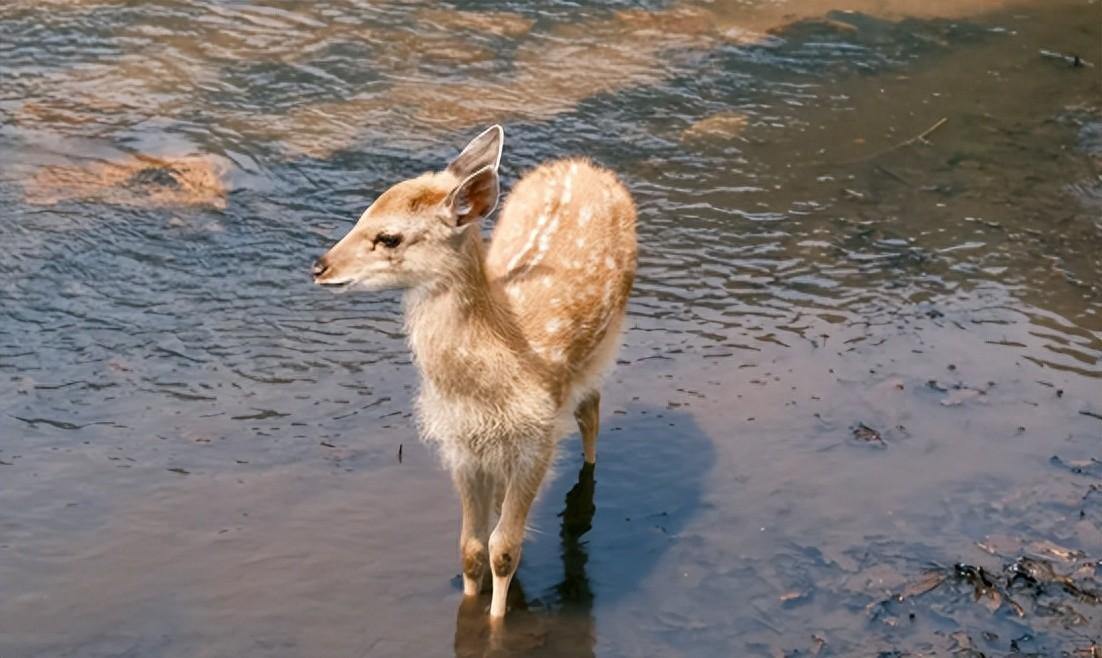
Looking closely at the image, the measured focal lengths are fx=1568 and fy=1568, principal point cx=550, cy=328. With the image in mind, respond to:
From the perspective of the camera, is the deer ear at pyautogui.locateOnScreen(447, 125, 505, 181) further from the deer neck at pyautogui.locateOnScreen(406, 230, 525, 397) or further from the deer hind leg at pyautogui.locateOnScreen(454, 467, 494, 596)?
the deer hind leg at pyautogui.locateOnScreen(454, 467, 494, 596)

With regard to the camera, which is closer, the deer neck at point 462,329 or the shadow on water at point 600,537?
the deer neck at point 462,329

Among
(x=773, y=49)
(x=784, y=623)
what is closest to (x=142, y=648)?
(x=784, y=623)

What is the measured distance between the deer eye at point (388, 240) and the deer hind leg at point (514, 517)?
41.2 inches

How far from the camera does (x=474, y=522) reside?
20.2ft

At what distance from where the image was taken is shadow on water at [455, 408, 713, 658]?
6141mm

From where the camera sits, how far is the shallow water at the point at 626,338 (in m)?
6.23

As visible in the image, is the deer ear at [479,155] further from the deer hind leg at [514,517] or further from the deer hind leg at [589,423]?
the deer hind leg at [589,423]

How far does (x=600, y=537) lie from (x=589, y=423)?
59 centimetres

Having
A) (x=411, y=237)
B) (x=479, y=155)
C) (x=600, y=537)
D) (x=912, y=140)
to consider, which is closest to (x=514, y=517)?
(x=600, y=537)

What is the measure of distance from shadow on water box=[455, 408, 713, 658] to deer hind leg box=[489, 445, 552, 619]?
0.22 m

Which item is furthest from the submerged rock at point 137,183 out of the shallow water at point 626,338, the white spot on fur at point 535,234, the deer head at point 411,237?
the deer head at point 411,237

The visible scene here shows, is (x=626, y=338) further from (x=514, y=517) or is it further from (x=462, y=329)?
(x=462, y=329)

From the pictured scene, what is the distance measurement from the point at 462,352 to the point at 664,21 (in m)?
7.36

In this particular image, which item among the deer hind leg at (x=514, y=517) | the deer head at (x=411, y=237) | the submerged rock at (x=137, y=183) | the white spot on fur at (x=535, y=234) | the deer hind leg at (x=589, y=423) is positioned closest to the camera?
the deer head at (x=411, y=237)
